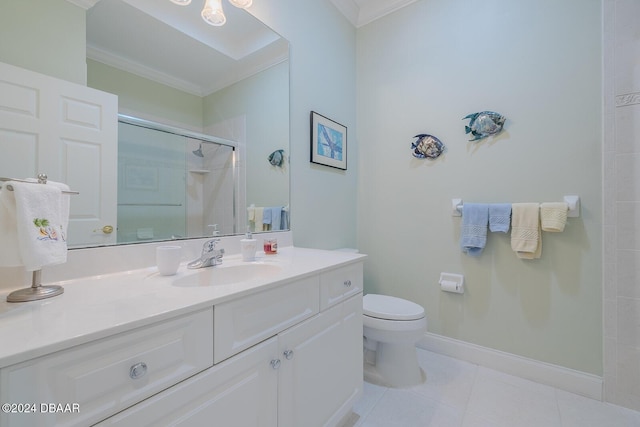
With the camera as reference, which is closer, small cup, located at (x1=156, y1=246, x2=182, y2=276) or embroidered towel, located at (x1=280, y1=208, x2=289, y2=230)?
small cup, located at (x1=156, y1=246, x2=182, y2=276)

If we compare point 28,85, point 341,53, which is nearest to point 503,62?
point 341,53

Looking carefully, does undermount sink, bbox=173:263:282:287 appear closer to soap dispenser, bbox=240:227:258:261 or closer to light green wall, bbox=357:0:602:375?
soap dispenser, bbox=240:227:258:261

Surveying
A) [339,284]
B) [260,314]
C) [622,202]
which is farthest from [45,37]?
[622,202]

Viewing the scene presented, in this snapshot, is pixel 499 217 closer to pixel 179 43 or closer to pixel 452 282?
pixel 452 282

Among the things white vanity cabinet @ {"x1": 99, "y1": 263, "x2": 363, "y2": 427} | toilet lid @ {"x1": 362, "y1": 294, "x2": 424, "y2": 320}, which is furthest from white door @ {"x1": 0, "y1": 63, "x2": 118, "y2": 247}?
toilet lid @ {"x1": 362, "y1": 294, "x2": 424, "y2": 320}

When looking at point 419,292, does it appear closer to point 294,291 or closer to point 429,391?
point 429,391

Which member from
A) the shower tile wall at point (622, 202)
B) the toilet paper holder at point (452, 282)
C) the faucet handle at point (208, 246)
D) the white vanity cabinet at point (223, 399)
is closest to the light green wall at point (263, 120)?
the faucet handle at point (208, 246)

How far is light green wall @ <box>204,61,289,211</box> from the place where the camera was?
54.6 inches

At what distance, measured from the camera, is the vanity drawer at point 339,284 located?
1.07 metres

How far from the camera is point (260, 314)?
807 millimetres

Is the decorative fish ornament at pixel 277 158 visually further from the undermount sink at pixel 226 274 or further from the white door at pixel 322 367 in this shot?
the white door at pixel 322 367

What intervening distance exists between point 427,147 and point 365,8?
129 cm

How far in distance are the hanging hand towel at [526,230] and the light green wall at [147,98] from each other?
1.81 m

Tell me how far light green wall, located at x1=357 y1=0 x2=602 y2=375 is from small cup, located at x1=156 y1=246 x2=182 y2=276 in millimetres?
1597
